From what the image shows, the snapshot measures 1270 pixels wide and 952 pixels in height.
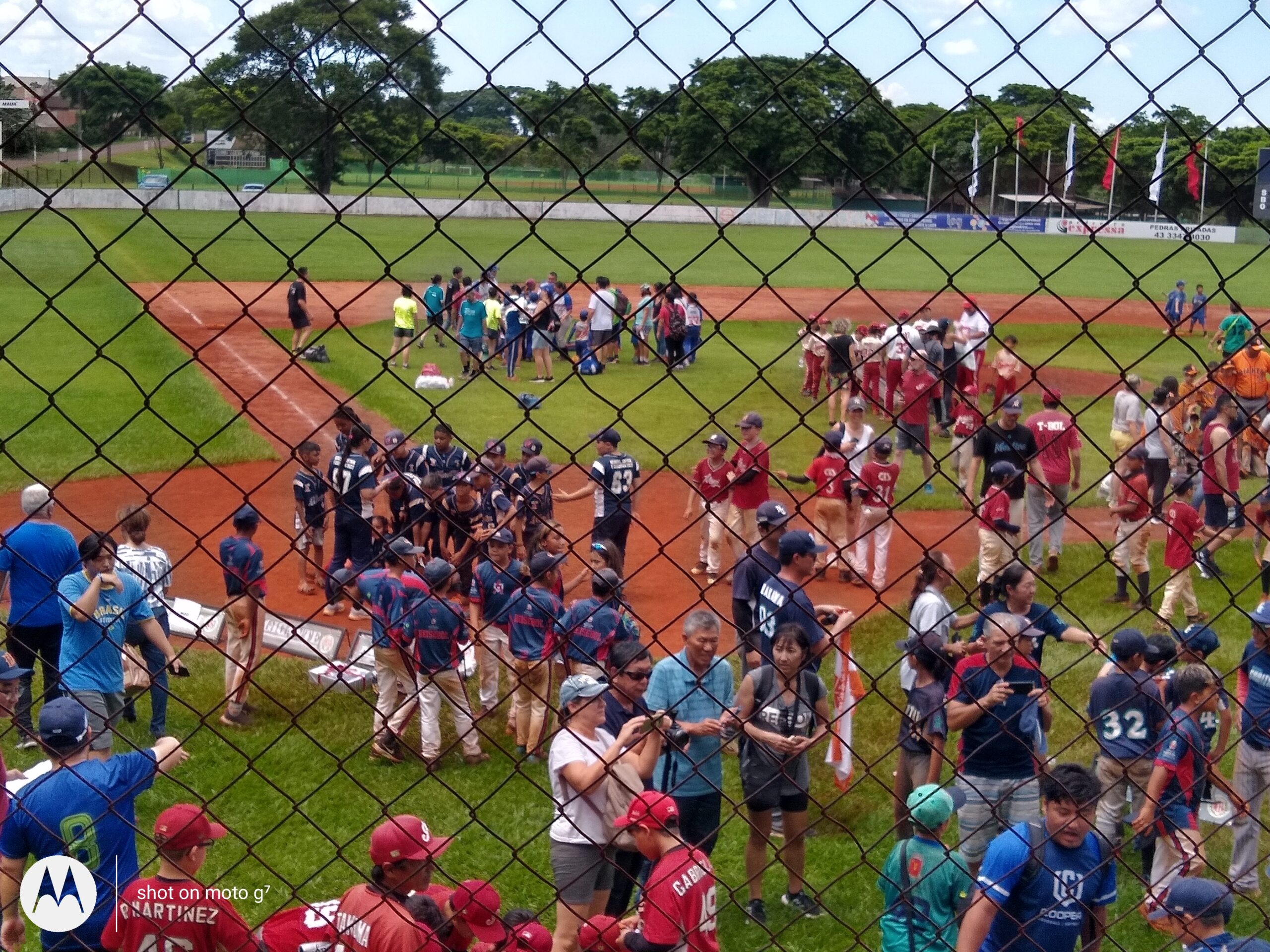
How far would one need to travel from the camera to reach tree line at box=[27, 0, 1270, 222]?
8.66 feet

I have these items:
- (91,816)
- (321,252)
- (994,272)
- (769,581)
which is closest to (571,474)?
(769,581)

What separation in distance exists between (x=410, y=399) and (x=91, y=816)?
16.2m

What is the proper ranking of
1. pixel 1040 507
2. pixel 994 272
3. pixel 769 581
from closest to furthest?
pixel 769 581 < pixel 1040 507 < pixel 994 272

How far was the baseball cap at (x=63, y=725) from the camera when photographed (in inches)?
210

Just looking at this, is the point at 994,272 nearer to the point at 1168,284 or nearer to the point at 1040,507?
the point at 1168,284

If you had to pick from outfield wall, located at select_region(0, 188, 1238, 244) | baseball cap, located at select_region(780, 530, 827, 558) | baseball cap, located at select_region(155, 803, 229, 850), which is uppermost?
outfield wall, located at select_region(0, 188, 1238, 244)

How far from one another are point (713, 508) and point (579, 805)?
186 inches

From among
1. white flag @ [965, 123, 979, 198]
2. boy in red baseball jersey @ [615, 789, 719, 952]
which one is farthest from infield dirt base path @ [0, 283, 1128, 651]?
white flag @ [965, 123, 979, 198]

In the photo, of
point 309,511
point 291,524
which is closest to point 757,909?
point 309,511

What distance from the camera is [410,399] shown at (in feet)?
69.7

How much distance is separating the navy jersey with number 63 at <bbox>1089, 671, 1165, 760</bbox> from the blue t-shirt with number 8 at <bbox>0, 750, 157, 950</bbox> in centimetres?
528

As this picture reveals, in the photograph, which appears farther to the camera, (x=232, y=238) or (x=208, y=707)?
(x=232, y=238)

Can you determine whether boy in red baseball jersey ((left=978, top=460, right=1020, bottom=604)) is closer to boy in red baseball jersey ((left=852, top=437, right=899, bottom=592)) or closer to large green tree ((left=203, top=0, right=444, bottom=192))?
boy in red baseball jersey ((left=852, top=437, right=899, bottom=592))

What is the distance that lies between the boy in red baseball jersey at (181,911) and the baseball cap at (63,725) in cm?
97
